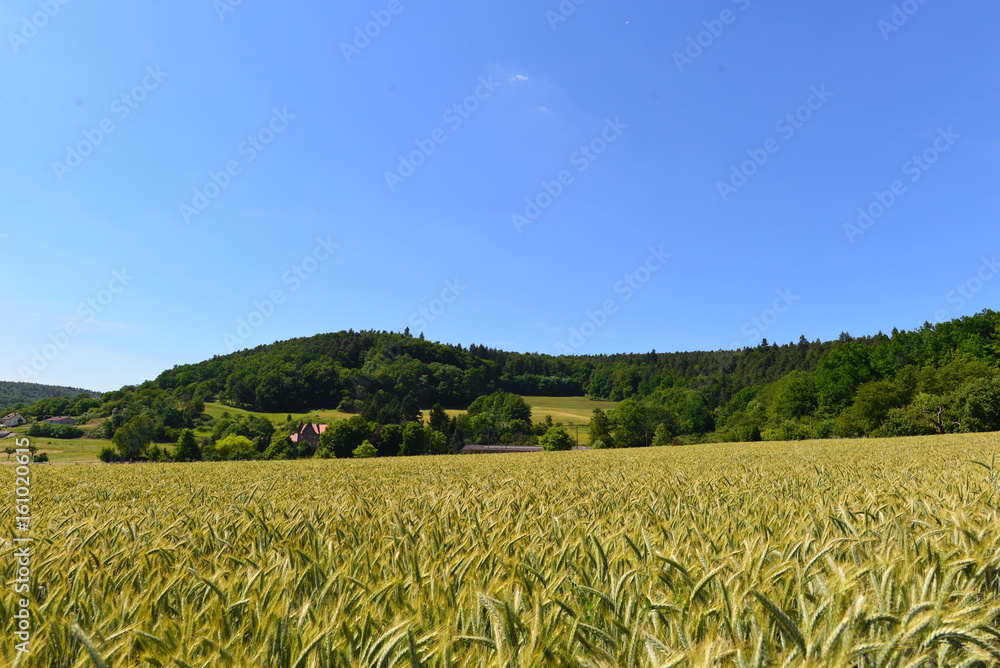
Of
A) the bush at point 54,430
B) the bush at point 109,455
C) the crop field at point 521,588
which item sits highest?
the crop field at point 521,588

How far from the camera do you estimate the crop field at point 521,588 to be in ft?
4.59

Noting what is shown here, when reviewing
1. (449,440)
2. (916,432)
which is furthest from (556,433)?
(916,432)

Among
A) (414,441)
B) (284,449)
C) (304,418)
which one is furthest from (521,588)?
(304,418)

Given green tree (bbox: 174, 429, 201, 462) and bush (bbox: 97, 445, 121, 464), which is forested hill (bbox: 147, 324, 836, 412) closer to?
green tree (bbox: 174, 429, 201, 462)

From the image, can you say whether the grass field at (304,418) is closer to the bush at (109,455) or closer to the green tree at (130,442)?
the bush at (109,455)

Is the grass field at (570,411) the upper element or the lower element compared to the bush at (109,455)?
upper

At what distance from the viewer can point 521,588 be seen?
197 centimetres

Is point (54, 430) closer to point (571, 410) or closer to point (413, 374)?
point (413, 374)

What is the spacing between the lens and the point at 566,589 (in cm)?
212

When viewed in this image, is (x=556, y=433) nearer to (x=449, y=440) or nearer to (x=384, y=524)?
(x=449, y=440)

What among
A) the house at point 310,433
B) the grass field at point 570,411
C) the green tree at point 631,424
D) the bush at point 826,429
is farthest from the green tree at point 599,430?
the house at point 310,433

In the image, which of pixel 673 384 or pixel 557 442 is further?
pixel 673 384

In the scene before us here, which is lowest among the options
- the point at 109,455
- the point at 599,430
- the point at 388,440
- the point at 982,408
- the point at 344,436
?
the point at 109,455

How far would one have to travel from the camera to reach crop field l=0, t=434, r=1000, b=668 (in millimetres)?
1399
